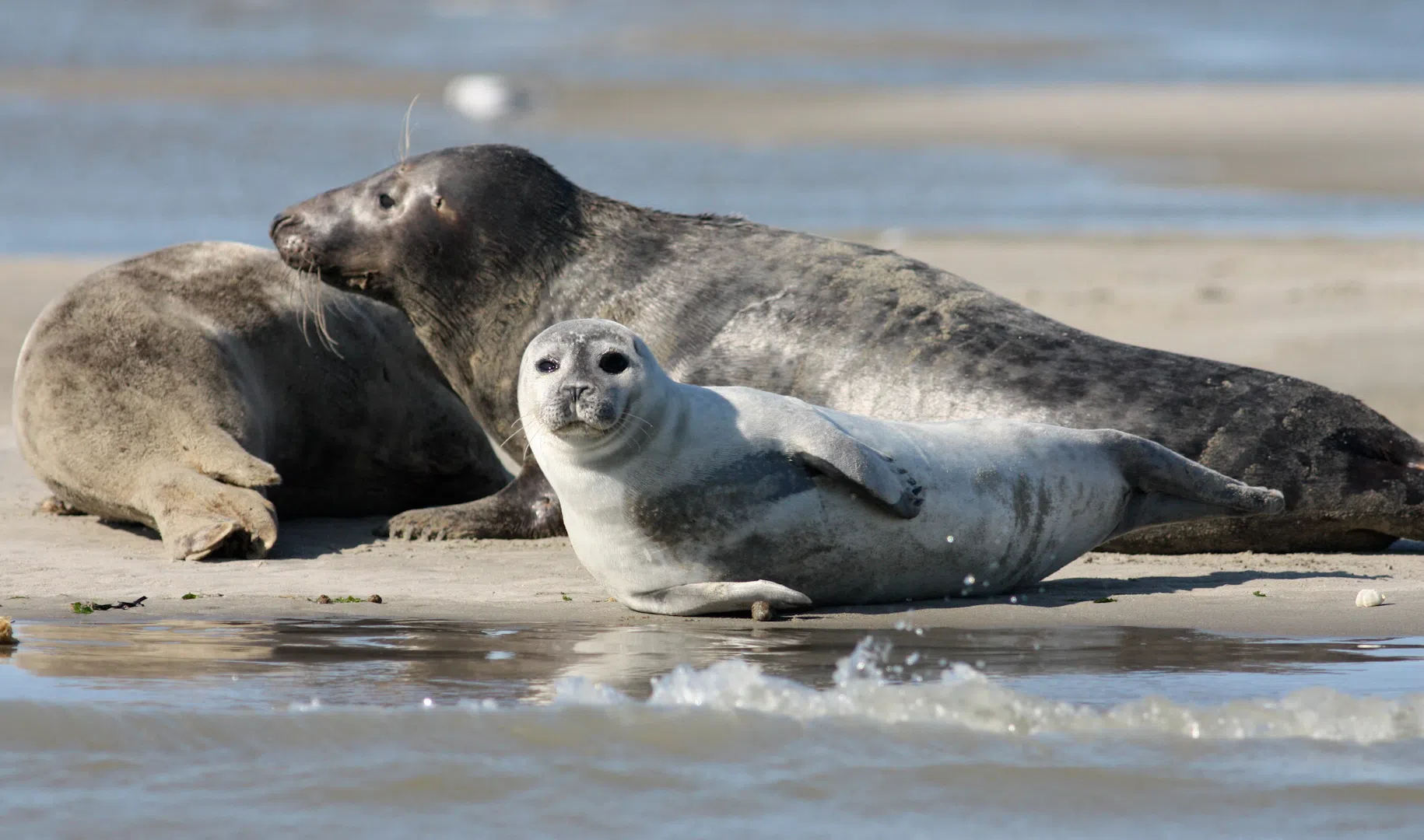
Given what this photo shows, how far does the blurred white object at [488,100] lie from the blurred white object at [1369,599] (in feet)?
93.5

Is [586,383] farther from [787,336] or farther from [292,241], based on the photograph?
[292,241]

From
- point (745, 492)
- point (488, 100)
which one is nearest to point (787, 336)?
point (745, 492)

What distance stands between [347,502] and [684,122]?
26.4 m

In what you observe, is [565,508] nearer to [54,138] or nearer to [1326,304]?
[1326,304]

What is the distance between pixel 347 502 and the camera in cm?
789

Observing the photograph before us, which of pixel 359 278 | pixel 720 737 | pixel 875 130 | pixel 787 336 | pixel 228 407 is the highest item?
pixel 875 130

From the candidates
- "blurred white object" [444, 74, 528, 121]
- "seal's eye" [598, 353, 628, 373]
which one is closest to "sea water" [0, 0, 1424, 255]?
"blurred white object" [444, 74, 528, 121]

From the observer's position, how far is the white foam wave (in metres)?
4.13

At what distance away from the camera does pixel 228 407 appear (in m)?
7.21

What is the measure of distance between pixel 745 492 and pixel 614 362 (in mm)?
502

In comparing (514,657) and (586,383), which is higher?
(586,383)

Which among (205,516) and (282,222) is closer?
(205,516)

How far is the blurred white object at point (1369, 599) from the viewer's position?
223 inches

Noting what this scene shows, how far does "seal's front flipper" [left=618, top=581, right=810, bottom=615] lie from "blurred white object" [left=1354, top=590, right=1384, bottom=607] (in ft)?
5.04
